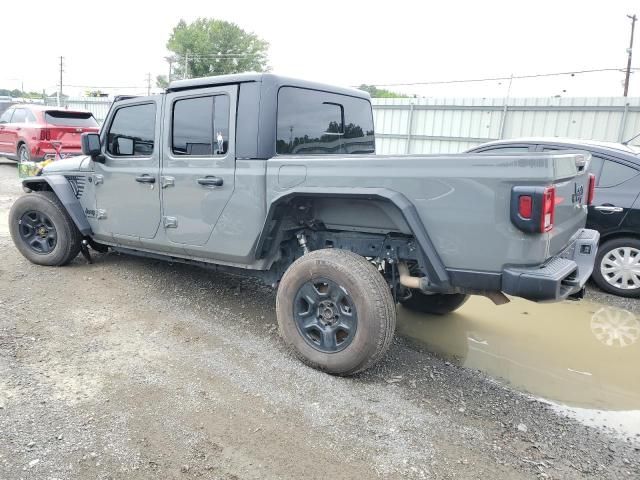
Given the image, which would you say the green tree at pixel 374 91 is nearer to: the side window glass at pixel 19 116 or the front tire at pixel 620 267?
the side window glass at pixel 19 116

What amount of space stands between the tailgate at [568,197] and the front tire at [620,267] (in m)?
2.08

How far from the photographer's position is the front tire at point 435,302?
4.70 meters

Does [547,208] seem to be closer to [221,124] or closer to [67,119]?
[221,124]

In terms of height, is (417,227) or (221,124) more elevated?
(221,124)

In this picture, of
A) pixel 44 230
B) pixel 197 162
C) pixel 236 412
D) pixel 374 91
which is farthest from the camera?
pixel 374 91

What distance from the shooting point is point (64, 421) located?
2781 millimetres

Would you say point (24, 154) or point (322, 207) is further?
point (24, 154)

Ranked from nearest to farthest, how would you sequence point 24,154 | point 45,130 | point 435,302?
point 435,302 → point 45,130 → point 24,154

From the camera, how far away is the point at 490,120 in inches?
509

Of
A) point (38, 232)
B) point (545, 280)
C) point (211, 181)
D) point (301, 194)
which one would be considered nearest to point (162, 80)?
point (38, 232)

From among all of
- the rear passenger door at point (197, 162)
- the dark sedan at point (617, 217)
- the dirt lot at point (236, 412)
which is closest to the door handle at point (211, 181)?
the rear passenger door at point (197, 162)

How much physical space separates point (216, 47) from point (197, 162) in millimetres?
51521

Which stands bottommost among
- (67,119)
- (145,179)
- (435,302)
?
(435,302)

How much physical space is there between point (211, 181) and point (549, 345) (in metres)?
3.24
